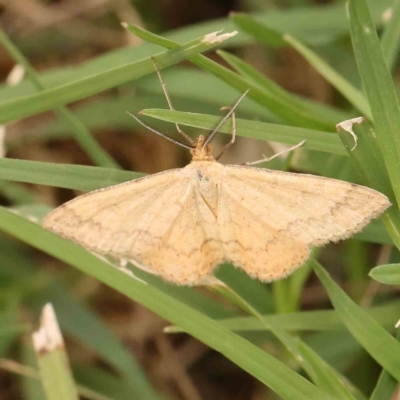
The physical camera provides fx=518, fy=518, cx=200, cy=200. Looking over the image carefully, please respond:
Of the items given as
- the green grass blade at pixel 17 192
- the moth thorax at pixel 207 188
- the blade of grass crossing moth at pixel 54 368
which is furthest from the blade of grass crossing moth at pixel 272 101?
the green grass blade at pixel 17 192

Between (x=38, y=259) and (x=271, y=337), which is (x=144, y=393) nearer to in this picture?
(x=271, y=337)

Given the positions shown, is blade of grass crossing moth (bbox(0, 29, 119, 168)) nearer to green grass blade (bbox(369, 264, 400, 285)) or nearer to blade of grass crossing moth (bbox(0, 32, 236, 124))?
blade of grass crossing moth (bbox(0, 32, 236, 124))

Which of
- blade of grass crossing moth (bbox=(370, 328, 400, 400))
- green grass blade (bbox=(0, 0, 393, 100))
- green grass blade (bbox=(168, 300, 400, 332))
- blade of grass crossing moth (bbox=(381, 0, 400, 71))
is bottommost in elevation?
blade of grass crossing moth (bbox=(370, 328, 400, 400))

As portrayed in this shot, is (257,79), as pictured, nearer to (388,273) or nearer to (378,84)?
(378,84)

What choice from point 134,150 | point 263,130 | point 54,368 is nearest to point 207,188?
point 263,130

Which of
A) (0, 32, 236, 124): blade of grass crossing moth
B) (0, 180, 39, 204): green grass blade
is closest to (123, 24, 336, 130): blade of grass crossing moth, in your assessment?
(0, 32, 236, 124): blade of grass crossing moth

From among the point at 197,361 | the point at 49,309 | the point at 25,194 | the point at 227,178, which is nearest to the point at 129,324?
the point at 197,361

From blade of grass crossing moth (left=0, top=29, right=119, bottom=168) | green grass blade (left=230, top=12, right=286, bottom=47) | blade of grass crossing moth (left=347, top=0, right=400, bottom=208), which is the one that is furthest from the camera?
green grass blade (left=230, top=12, right=286, bottom=47)
